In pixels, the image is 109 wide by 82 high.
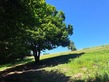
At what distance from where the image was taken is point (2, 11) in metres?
16.4

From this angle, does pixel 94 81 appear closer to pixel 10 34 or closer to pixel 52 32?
pixel 10 34

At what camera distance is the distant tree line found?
17.1 m

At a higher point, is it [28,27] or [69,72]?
[28,27]

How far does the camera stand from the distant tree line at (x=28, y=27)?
1708 centimetres

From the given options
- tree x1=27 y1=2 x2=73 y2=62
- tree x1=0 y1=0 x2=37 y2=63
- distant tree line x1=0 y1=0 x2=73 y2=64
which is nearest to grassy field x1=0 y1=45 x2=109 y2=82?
distant tree line x1=0 y1=0 x2=73 y2=64

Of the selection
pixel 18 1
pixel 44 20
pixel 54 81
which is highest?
pixel 44 20

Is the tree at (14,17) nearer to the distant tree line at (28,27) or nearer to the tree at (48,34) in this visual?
the distant tree line at (28,27)

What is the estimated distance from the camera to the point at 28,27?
21250 mm

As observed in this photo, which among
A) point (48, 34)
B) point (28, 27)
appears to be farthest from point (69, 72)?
point (48, 34)

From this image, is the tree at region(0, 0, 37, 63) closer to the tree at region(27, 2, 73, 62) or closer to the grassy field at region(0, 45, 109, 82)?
the grassy field at region(0, 45, 109, 82)

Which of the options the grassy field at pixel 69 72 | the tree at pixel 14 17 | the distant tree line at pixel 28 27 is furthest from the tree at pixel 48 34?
the tree at pixel 14 17

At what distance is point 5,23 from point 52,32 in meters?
16.5

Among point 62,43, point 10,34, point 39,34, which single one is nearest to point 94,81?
point 10,34

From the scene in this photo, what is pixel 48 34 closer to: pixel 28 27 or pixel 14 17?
pixel 28 27
